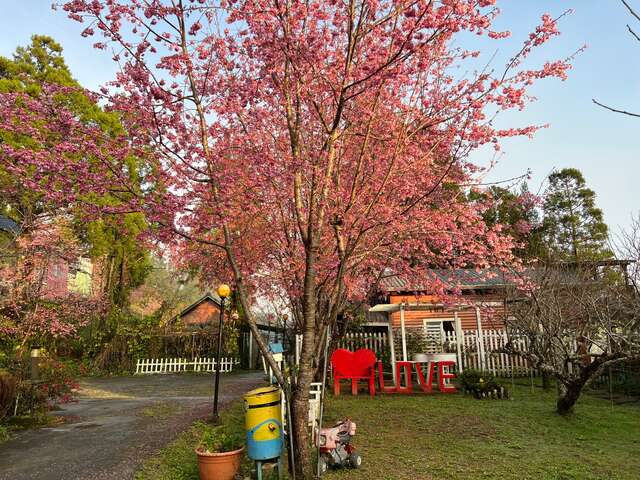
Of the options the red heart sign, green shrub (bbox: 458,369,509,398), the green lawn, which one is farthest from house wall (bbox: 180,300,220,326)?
green shrub (bbox: 458,369,509,398)

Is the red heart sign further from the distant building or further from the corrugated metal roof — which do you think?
the distant building

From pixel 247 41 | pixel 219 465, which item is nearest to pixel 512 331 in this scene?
pixel 219 465

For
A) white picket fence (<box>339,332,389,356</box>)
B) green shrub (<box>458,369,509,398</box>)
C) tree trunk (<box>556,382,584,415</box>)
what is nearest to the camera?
tree trunk (<box>556,382,584,415</box>)

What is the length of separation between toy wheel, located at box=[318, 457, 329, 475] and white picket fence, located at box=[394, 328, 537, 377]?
8898mm

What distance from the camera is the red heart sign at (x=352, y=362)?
10.9m

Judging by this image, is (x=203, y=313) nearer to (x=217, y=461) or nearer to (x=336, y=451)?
(x=217, y=461)

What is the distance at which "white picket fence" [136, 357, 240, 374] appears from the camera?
1991 cm

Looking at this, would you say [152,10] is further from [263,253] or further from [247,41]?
[263,253]

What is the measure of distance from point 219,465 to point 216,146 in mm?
4451

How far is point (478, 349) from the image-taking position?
549 inches

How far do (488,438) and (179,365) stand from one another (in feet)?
53.2

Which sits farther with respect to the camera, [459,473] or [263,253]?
[263,253]

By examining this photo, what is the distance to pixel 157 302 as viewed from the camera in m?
43.7

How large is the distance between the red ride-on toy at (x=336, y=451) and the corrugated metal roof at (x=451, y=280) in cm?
502
